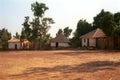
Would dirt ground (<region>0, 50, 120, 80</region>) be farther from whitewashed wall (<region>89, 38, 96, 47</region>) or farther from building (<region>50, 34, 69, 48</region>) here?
building (<region>50, 34, 69, 48</region>)

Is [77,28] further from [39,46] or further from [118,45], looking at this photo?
[118,45]

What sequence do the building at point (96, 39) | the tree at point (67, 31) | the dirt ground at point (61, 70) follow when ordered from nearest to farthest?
the dirt ground at point (61, 70) < the building at point (96, 39) < the tree at point (67, 31)

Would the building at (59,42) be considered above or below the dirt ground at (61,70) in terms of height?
above

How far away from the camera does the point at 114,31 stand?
43938 mm

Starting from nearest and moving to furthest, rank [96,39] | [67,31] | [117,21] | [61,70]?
[61,70], [117,21], [96,39], [67,31]

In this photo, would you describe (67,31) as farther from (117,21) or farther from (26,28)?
(117,21)

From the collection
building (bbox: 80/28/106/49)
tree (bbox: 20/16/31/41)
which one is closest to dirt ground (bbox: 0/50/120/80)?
building (bbox: 80/28/106/49)

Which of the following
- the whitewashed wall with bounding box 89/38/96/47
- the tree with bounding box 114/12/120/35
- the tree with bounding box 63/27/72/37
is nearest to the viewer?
the tree with bounding box 114/12/120/35

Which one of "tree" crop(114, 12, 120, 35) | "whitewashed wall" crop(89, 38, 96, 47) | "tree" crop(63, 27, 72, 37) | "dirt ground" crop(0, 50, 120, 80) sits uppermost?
"tree" crop(63, 27, 72, 37)

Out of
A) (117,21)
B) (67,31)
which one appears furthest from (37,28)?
(67,31)

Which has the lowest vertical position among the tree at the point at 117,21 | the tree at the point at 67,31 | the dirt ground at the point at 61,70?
the dirt ground at the point at 61,70

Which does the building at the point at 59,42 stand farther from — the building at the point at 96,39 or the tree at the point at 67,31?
the tree at the point at 67,31

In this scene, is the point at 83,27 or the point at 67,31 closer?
the point at 83,27

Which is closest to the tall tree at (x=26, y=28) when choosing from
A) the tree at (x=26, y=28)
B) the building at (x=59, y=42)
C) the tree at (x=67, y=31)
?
the tree at (x=26, y=28)
